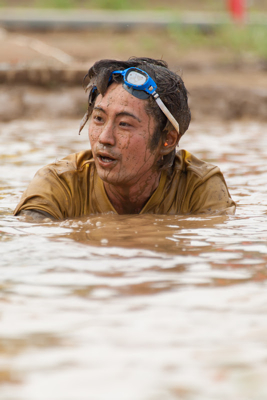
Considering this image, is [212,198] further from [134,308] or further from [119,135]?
[134,308]

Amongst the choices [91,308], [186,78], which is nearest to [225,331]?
[91,308]

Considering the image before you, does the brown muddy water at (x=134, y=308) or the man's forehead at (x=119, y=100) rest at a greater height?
the man's forehead at (x=119, y=100)

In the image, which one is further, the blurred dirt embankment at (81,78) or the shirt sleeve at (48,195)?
the blurred dirt embankment at (81,78)

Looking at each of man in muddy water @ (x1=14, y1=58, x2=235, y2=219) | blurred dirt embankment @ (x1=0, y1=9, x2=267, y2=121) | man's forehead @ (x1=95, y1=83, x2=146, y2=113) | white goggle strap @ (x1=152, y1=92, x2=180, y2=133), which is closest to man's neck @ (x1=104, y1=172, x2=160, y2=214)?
man in muddy water @ (x1=14, y1=58, x2=235, y2=219)

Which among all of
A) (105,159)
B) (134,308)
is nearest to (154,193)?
(105,159)

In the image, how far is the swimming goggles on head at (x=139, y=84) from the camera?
3.68 m

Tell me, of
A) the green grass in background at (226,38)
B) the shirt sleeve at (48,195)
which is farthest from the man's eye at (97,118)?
the green grass in background at (226,38)

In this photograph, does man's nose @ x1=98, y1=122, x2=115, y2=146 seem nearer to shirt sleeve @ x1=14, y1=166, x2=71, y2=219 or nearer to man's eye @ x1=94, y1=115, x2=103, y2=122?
man's eye @ x1=94, y1=115, x2=103, y2=122

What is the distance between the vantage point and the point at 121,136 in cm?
364

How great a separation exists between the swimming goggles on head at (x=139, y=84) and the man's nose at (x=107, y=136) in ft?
0.81

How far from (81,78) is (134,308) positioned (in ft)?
24.8

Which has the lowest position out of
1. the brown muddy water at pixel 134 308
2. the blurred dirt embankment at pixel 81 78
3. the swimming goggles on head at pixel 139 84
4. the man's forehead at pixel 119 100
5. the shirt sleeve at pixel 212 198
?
the brown muddy water at pixel 134 308

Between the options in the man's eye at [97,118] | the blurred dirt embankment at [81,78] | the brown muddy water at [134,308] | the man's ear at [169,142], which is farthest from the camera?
the blurred dirt embankment at [81,78]

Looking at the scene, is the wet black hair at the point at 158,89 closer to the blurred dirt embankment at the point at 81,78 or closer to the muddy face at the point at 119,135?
the muddy face at the point at 119,135
